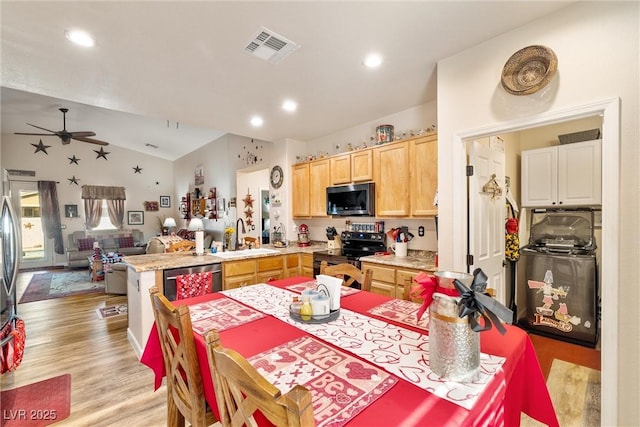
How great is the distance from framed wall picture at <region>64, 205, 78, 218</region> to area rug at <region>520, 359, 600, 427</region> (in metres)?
10.5

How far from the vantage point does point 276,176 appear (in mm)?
4863

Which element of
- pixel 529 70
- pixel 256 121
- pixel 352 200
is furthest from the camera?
pixel 256 121

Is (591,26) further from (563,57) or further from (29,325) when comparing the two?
(29,325)

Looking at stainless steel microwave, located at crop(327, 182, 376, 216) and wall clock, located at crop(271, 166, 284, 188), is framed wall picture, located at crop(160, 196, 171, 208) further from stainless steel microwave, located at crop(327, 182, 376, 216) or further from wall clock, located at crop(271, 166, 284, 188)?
stainless steel microwave, located at crop(327, 182, 376, 216)

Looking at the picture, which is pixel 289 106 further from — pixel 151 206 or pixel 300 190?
pixel 151 206

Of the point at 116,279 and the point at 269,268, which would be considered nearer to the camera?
the point at 269,268

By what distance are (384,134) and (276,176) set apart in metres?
2.15

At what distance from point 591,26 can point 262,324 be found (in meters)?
2.54

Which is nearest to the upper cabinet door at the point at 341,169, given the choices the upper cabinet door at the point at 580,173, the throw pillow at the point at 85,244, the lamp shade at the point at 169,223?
the upper cabinet door at the point at 580,173

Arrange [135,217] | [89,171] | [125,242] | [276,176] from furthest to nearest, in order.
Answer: [135,217] → [89,171] → [125,242] → [276,176]

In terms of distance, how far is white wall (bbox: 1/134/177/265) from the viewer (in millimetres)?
7328

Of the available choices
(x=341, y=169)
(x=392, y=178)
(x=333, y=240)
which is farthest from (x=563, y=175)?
(x=333, y=240)

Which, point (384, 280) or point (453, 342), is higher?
point (453, 342)

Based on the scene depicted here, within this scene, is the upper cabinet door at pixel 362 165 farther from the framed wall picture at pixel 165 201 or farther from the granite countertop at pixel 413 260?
the framed wall picture at pixel 165 201
